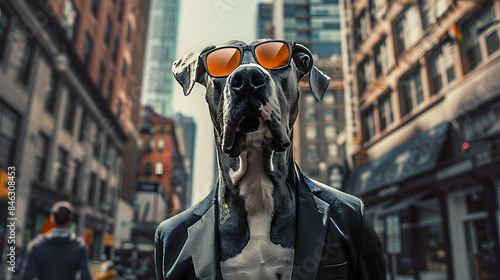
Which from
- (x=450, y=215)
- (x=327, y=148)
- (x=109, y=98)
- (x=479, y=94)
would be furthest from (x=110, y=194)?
(x=327, y=148)

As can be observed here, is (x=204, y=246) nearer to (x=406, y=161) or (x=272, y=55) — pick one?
(x=272, y=55)

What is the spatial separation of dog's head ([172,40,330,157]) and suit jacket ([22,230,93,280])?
2.94 metres

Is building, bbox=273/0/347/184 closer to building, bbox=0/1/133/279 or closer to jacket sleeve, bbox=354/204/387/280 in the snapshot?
jacket sleeve, bbox=354/204/387/280

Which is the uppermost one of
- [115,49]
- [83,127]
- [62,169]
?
[115,49]

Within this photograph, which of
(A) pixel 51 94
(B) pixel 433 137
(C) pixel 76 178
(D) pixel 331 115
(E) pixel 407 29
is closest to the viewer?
(B) pixel 433 137

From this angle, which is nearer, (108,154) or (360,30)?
(360,30)

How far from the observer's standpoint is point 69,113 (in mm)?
15688

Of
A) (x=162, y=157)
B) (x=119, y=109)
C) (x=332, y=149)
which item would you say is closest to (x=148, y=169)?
(x=119, y=109)

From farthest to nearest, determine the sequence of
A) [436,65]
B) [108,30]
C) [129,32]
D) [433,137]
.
→ [129,32]
[108,30]
[436,65]
[433,137]

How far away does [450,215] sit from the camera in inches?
434

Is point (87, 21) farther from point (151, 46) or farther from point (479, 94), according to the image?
point (479, 94)

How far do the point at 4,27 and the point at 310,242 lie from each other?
38.1 ft

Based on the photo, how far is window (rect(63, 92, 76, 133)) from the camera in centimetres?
1527

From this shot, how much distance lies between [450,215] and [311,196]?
11164 mm
